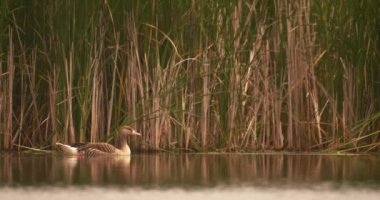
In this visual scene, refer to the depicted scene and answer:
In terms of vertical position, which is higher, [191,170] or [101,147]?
[101,147]

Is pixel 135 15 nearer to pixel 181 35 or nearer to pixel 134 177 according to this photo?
pixel 181 35

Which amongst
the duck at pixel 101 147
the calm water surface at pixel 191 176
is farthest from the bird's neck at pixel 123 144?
the calm water surface at pixel 191 176

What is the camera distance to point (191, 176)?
10156 millimetres

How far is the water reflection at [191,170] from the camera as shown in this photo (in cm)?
962

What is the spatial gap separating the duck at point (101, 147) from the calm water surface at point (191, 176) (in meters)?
0.08

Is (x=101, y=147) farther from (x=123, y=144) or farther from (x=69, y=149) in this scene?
(x=69, y=149)

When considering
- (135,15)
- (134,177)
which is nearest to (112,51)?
(135,15)

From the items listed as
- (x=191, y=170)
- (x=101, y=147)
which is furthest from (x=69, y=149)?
(x=191, y=170)

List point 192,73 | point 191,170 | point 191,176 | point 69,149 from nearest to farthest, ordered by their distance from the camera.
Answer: point 191,176
point 191,170
point 69,149
point 192,73

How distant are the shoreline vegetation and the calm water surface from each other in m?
0.35

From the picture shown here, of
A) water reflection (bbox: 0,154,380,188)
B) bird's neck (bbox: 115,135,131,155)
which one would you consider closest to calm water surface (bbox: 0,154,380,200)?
water reflection (bbox: 0,154,380,188)

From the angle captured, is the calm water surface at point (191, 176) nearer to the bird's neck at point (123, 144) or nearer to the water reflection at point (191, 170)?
the water reflection at point (191, 170)

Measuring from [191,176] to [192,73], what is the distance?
8.91 ft

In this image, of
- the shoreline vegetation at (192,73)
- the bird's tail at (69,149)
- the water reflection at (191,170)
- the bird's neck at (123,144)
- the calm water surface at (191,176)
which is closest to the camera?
the calm water surface at (191,176)
